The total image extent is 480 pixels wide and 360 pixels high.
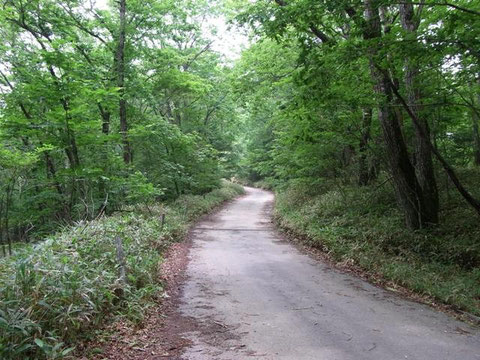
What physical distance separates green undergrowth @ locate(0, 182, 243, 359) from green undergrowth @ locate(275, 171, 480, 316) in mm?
5150

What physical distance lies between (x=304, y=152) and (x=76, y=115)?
8313 mm

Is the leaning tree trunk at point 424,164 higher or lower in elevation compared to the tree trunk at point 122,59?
lower

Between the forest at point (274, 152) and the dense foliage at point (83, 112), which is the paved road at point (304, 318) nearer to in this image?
the forest at point (274, 152)

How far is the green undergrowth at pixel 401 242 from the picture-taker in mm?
6943

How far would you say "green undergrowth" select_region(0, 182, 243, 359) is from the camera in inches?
147

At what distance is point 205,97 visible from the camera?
23062 mm

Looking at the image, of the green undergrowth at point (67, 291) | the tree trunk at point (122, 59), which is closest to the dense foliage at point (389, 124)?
the green undergrowth at point (67, 291)

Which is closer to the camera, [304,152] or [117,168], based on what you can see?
[117,168]

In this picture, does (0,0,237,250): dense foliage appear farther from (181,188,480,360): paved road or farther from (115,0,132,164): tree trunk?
(181,188,480,360): paved road

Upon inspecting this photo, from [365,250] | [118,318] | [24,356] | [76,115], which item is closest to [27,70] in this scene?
[76,115]

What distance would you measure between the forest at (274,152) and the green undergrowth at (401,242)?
0.05 metres

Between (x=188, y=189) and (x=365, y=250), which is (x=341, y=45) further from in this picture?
(x=188, y=189)

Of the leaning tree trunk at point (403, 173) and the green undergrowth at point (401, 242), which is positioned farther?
the leaning tree trunk at point (403, 173)

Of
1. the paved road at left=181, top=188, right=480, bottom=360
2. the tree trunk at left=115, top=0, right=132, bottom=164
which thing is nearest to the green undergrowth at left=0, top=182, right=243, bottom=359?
the paved road at left=181, top=188, right=480, bottom=360
